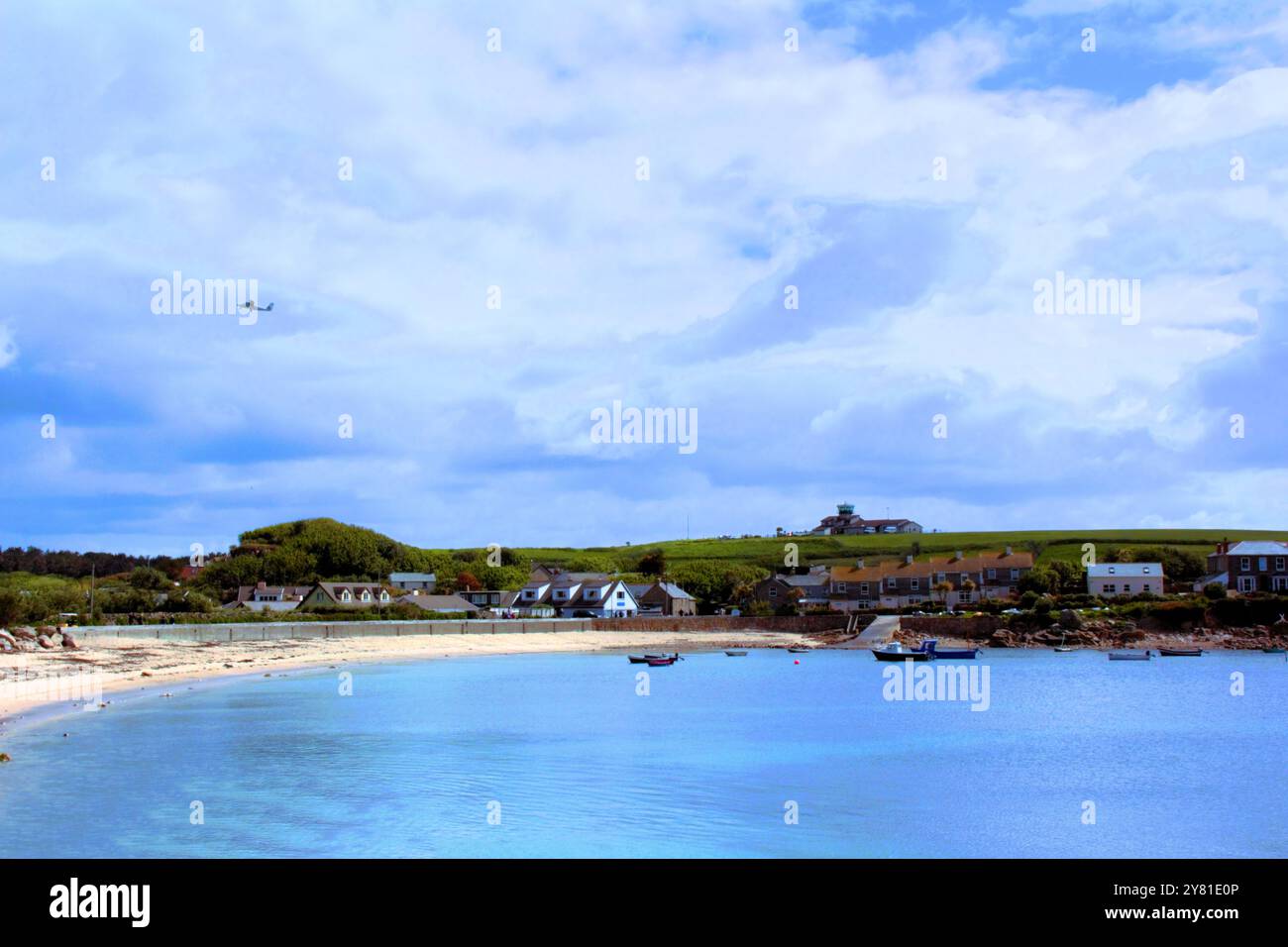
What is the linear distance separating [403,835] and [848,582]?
93.5 meters

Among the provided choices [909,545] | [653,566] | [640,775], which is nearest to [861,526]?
[909,545]

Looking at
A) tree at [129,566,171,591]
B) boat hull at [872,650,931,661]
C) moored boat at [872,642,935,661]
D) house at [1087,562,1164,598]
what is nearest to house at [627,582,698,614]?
house at [1087,562,1164,598]

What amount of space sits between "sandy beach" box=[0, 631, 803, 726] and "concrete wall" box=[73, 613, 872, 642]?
1147 millimetres

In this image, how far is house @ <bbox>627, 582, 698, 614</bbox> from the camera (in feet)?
364

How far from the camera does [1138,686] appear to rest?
57938mm

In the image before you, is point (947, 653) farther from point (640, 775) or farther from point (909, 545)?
point (909, 545)

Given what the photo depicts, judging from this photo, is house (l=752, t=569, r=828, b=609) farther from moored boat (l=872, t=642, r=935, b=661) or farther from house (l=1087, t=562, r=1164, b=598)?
moored boat (l=872, t=642, r=935, b=661)

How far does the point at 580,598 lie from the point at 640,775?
84.4 metres

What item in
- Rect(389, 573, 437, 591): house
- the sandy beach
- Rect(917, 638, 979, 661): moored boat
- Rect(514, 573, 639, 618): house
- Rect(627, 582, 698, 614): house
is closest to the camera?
the sandy beach

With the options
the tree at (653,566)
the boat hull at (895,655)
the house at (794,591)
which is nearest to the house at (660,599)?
the house at (794,591)

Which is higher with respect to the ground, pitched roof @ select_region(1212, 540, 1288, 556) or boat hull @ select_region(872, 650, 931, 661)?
pitched roof @ select_region(1212, 540, 1288, 556)
